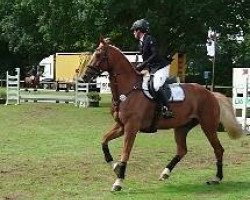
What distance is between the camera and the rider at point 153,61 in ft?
34.0

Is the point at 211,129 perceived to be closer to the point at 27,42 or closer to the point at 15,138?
the point at 15,138

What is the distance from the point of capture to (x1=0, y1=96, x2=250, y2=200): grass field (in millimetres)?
9586

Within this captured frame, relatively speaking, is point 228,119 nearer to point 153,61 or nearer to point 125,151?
point 153,61

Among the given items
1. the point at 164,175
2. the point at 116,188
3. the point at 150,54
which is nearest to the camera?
the point at 116,188

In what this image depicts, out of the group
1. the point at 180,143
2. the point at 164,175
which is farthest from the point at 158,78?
the point at 164,175

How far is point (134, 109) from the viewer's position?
33.7ft

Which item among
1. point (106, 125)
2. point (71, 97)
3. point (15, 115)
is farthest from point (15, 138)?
point (71, 97)

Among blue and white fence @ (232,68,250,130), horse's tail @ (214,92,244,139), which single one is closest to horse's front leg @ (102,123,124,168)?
horse's tail @ (214,92,244,139)

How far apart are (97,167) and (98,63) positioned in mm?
2746

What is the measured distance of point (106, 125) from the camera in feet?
75.3

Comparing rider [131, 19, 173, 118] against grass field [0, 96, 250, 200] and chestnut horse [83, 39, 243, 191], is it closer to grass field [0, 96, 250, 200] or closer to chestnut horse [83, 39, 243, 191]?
chestnut horse [83, 39, 243, 191]

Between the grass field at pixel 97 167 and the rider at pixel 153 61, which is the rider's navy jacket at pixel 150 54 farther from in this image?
the grass field at pixel 97 167

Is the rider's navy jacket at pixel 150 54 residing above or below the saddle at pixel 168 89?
above

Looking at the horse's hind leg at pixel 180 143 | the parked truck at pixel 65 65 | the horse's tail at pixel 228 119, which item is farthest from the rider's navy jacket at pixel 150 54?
the parked truck at pixel 65 65
